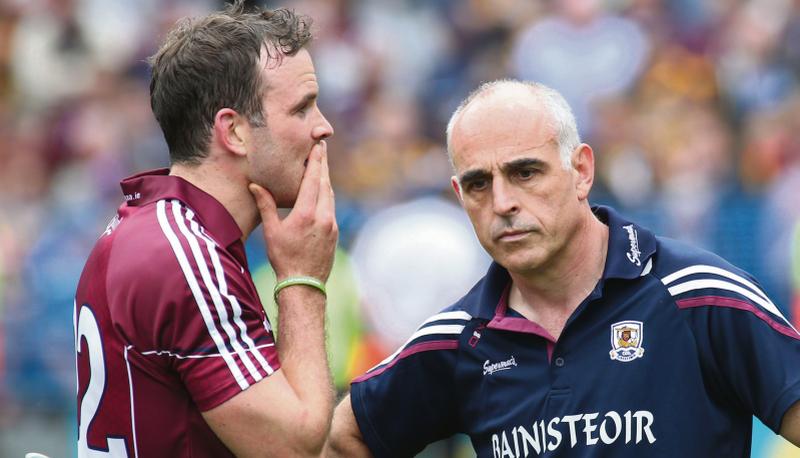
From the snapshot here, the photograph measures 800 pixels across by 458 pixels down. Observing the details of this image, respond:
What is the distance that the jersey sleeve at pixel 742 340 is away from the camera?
3.93 meters

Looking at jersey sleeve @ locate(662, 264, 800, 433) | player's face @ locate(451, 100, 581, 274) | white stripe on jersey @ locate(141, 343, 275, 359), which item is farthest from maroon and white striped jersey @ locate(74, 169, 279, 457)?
jersey sleeve @ locate(662, 264, 800, 433)

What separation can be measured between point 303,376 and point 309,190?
0.64 m

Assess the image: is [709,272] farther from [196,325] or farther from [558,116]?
[196,325]

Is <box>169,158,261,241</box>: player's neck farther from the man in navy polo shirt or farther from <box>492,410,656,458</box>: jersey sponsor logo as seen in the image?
<box>492,410,656,458</box>: jersey sponsor logo

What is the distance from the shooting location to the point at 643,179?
10.9m

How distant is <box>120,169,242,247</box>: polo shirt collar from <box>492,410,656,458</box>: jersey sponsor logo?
1.08 m

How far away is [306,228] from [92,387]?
0.78 metres

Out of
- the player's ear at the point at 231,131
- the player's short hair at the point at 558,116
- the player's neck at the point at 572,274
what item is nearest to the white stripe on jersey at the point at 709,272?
the player's neck at the point at 572,274

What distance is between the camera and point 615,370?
4.16 m

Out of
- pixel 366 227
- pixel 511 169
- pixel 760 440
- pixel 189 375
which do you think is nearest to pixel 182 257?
pixel 189 375

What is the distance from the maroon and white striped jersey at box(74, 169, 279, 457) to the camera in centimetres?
373

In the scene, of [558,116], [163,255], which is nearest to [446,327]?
[558,116]

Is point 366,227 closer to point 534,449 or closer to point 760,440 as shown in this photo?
point 760,440

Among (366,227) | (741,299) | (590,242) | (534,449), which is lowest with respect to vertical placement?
(534,449)
